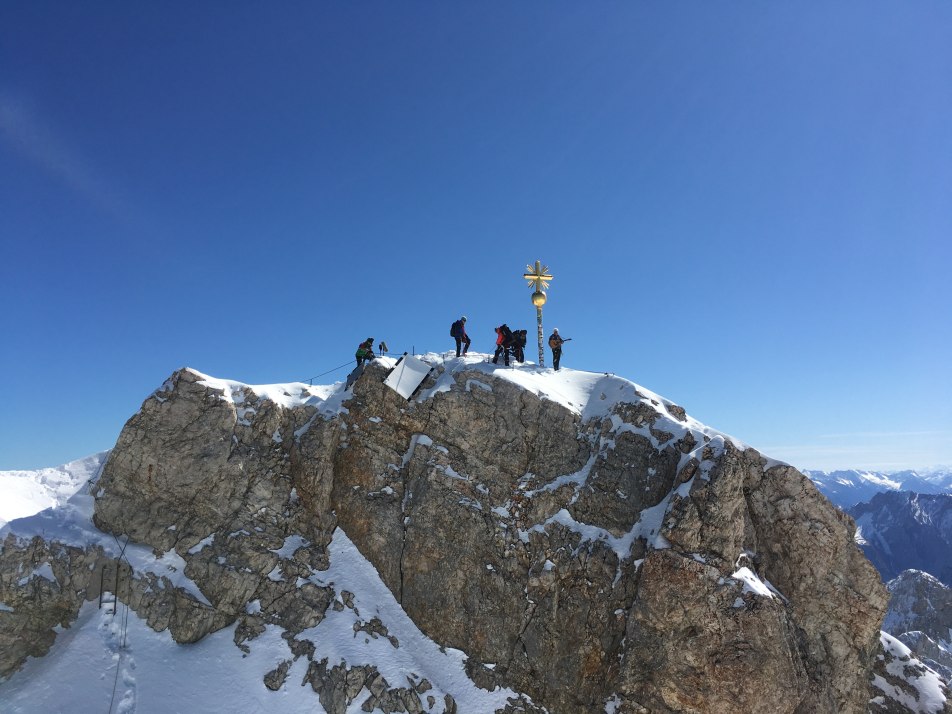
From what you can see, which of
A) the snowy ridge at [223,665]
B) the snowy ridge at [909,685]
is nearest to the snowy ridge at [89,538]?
the snowy ridge at [223,665]

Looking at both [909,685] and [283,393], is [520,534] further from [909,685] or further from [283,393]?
[909,685]

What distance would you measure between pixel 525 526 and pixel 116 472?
21292mm

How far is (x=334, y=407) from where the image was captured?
91.7 ft

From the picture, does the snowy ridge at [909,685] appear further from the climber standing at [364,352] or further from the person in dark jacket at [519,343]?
the climber standing at [364,352]

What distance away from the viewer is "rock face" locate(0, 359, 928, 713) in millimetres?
19031

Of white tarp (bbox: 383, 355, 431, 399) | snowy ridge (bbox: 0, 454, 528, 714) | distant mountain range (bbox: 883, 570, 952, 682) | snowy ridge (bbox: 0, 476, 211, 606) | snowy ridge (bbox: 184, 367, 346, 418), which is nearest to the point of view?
snowy ridge (bbox: 0, 454, 528, 714)

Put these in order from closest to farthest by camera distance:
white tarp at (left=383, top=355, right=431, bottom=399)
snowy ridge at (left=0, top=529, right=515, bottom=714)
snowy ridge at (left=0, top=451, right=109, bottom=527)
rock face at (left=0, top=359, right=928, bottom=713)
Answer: snowy ridge at (left=0, top=529, right=515, bottom=714), rock face at (left=0, top=359, right=928, bottom=713), snowy ridge at (left=0, top=451, right=109, bottom=527), white tarp at (left=383, top=355, right=431, bottom=399)

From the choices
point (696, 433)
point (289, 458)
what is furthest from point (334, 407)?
point (696, 433)

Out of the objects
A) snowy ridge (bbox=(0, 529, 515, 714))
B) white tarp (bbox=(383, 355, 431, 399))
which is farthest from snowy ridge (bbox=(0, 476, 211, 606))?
white tarp (bbox=(383, 355, 431, 399))

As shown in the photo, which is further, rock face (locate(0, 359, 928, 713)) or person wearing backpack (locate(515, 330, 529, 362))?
person wearing backpack (locate(515, 330, 529, 362))

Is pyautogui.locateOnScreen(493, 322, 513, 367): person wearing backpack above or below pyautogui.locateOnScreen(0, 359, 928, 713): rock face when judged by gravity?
above

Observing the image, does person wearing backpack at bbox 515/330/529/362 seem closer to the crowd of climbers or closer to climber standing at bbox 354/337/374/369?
the crowd of climbers

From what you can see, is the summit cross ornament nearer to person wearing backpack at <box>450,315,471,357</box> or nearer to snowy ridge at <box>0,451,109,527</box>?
person wearing backpack at <box>450,315,471,357</box>

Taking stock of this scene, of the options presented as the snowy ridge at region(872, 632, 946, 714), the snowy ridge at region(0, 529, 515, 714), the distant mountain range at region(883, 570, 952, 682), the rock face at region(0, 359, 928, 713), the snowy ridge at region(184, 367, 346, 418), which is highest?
the snowy ridge at region(184, 367, 346, 418)
